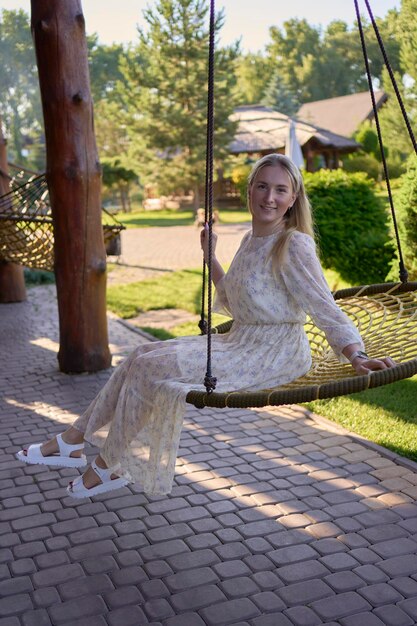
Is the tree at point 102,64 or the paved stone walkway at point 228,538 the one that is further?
the tree at point 102,64

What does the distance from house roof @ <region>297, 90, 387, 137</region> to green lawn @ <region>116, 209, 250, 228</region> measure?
9702mm

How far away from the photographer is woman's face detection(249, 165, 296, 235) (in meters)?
2.75

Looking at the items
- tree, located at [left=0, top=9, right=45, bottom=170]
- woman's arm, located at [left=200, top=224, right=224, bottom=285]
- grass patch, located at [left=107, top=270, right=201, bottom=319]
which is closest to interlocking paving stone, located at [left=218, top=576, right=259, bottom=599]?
woman's arm, located at [left=200, top=224, right=224, bottom=285]

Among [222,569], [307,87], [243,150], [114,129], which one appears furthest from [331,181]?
[307,87]

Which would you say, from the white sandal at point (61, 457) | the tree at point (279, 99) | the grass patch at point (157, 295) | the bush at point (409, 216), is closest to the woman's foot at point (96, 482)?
the white sandal at point (61, 457)

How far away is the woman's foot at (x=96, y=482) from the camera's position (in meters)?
Answer: 2.70

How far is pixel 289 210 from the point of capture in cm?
286

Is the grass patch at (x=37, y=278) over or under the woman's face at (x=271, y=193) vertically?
under

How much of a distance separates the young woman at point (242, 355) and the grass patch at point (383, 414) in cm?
117

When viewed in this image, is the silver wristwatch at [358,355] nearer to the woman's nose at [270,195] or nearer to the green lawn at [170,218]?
the woman's nose at [270,195]

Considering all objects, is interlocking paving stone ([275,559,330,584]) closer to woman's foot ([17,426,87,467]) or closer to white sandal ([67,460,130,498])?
white sandal ([67,460,130,498])

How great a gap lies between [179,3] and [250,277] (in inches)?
791

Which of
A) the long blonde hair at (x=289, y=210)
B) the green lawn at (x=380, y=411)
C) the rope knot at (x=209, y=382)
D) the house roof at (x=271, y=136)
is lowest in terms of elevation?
the green lawn at (x=380, y=411)

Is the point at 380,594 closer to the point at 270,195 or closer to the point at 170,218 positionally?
the point at 270,195
